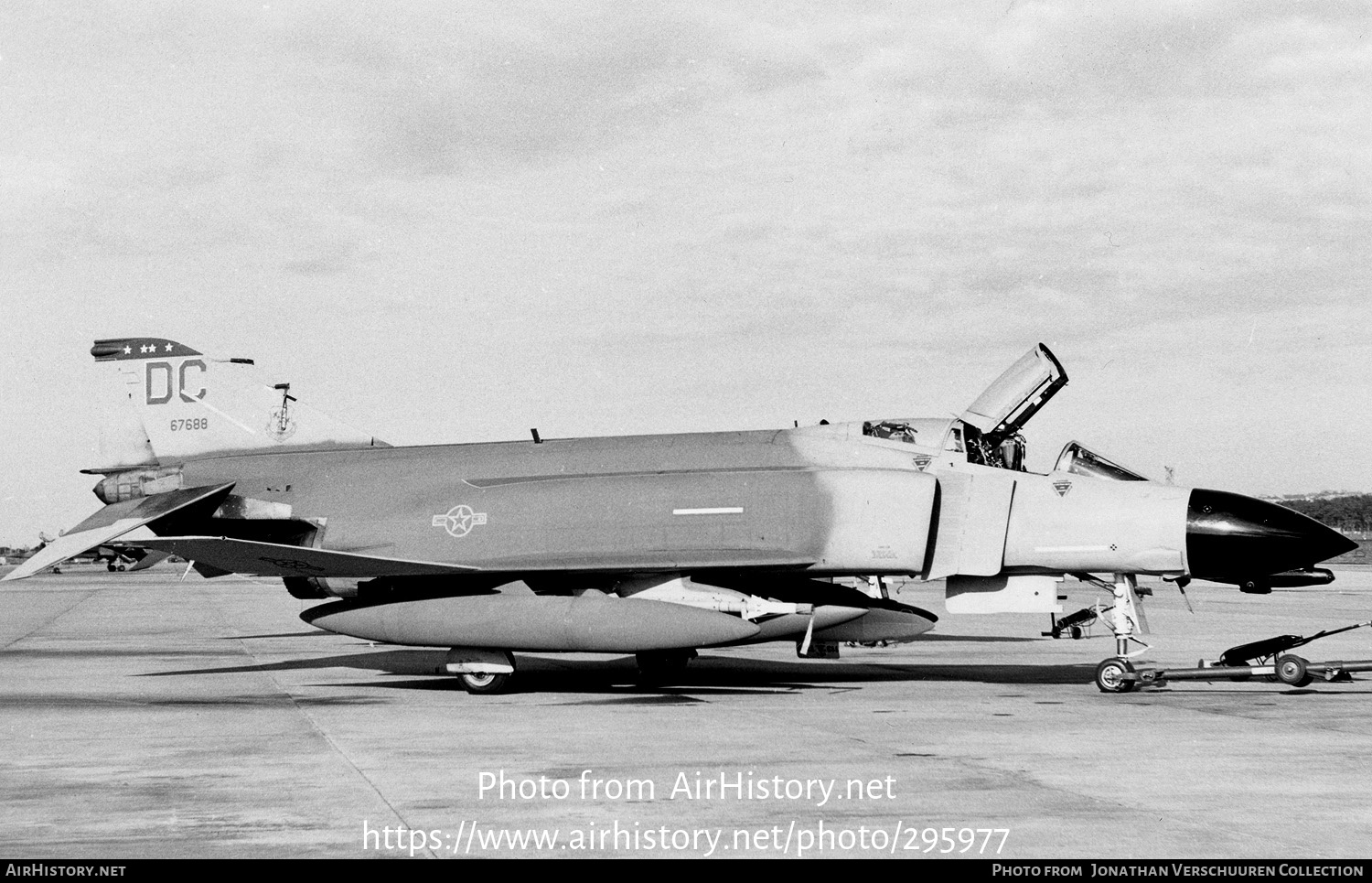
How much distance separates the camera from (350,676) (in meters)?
16.6

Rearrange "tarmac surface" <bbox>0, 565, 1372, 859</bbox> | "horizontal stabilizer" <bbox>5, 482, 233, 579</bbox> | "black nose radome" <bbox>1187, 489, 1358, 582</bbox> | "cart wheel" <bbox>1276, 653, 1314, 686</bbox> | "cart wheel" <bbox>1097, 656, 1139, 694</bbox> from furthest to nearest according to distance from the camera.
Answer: "horizontal stabilizer" <bbox>5, 482, 233, 579</bbox>, "cart wheel" <bbox>1097, 656, 1139, 694</bbox>, "cart wheel" <bbox>1276, 653, 1314, 686</bbox>, "black nose radome" <bbox>1187, 489, 1358, 582</bbox>, "tarmac surface" <bbox>0, 565, 1372, 859</bbox>

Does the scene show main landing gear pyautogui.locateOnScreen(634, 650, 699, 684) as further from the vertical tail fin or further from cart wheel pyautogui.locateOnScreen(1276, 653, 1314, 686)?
cart wheel pyautogui.locateOnScreen(1276, 653, 1314, 686)

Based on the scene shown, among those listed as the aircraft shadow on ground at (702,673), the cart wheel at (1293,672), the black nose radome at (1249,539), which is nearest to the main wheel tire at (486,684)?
the aircraft shadow on ground at (702,673)

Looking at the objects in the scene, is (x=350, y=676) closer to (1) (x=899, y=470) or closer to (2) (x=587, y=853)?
(1) (x=899, y=470)

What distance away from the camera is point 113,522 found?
52.8ft

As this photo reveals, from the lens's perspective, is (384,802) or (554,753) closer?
(384,802)

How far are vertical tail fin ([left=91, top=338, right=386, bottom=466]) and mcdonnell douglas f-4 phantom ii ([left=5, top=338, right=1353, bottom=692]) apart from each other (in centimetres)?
71

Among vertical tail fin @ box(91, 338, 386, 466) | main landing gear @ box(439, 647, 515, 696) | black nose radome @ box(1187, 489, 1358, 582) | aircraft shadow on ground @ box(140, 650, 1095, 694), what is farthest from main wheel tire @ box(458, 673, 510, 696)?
black nose radome @ box(1187, 489, 1358, 582)

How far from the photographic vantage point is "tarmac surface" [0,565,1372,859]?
6.83 metres

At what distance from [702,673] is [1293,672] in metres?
6.82

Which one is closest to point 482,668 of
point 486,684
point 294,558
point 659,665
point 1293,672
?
point 486,684

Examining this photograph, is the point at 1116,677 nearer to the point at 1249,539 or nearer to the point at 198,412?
the point at 1249,539

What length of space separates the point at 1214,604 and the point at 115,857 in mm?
32749
